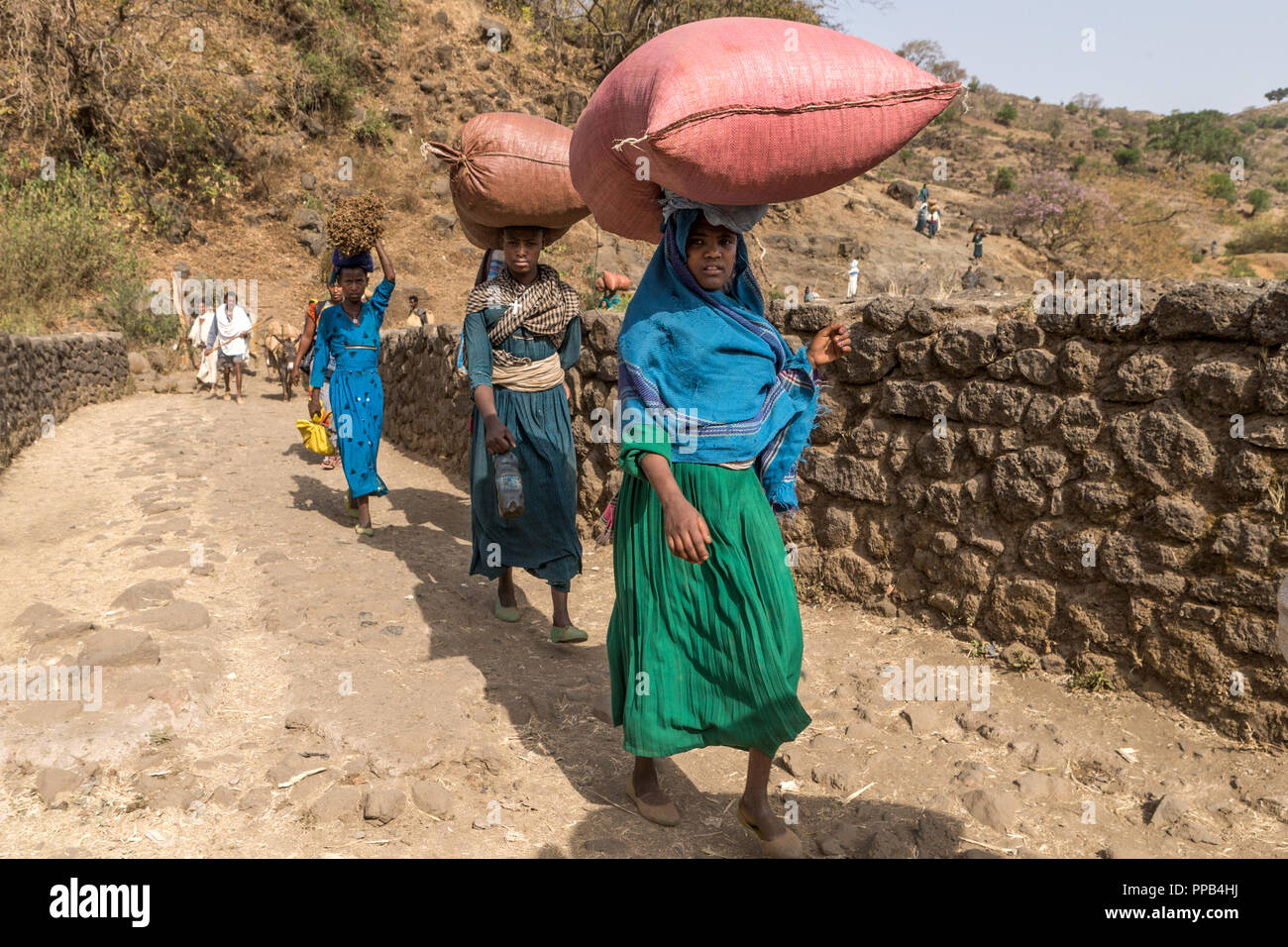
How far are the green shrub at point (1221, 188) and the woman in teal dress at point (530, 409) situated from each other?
38.9 meters

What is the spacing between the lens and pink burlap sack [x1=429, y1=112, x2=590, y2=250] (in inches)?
151

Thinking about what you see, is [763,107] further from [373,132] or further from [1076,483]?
[373,132]

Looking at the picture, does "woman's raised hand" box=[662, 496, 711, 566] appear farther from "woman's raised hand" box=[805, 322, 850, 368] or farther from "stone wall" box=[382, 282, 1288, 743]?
"stone wall" box=[382, 282, 1288, 743]

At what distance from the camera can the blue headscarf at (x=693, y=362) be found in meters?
2.40

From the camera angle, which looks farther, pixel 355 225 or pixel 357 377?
pixel 357 377

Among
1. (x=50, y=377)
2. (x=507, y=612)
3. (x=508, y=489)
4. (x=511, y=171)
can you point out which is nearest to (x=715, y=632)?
(x=508, y=489)

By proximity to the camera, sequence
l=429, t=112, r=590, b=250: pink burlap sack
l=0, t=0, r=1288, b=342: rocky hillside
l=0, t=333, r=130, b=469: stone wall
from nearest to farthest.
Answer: l=429, t=112, r=590, b=250: pink burlap sack < l=0, t=333, r=130, b=469: stone wall < l=0, t=0, r=1288, b=342: rocky hillside

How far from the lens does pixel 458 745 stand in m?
3.04

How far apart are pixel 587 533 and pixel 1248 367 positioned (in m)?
3.77

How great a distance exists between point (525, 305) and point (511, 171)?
60cm

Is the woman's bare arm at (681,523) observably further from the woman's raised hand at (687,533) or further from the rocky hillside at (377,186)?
the rocky hillside at (377,186)

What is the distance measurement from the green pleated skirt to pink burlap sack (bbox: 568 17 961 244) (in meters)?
0.81

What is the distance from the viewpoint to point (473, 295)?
4059mm

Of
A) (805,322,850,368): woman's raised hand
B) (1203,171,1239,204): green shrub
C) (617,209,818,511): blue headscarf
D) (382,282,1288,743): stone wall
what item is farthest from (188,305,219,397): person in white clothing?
(1203,171,1239,204): green shrub
